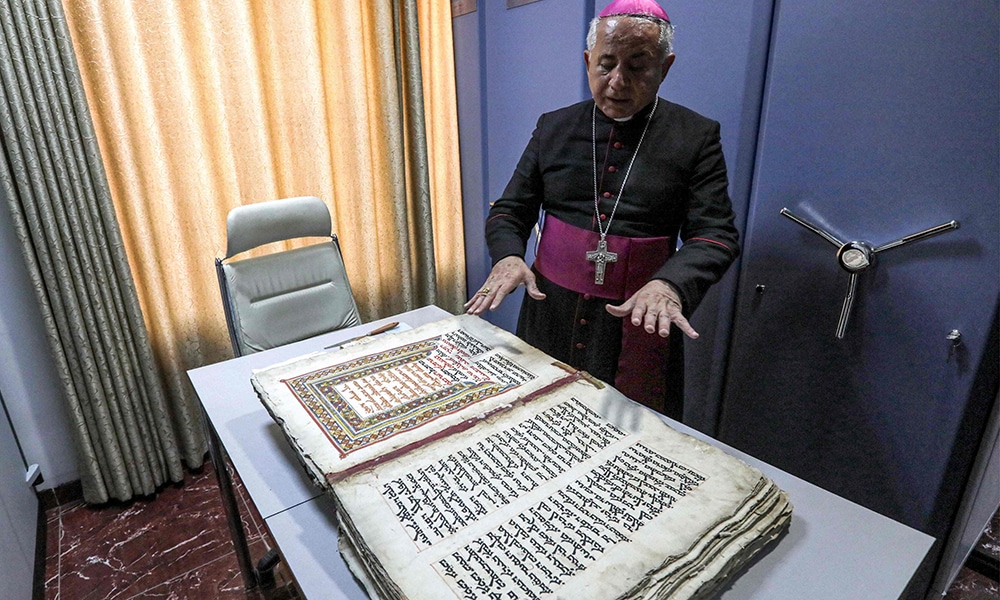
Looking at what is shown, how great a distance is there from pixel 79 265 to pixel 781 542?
2109 millimetres

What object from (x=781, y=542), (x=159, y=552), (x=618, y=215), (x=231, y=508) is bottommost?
(x=159, y=552)

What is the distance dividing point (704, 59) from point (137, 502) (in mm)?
2506

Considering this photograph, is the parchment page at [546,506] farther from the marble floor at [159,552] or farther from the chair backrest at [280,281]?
the chair backrest at [280,281]

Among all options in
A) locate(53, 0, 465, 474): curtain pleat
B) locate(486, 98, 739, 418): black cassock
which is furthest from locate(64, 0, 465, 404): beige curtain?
locate(486, 98, 739, 418): black cassock

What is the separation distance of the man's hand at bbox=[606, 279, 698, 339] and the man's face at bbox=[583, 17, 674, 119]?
44cm

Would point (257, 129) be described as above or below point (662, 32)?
below

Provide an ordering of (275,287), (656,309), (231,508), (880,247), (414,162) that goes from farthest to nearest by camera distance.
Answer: (414,162) → (275,287) → (231,508) → (880,247) → (656,309)

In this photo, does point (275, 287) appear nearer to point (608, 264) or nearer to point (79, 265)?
point (79, 265)

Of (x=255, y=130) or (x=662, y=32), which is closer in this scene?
(x=662, y=32)

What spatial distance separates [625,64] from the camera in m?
1.19

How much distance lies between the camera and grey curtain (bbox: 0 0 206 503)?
1.64 metres

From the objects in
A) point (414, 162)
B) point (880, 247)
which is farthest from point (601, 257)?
point (414, 162)

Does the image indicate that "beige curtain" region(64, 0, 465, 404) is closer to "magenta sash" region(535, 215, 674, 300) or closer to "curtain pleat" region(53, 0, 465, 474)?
"curtain pleat" region(53, 0, 465, 474)

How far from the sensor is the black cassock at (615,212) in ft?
4.24
